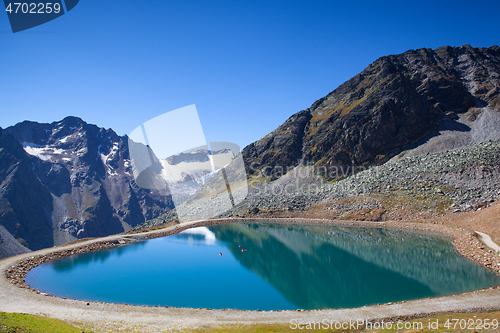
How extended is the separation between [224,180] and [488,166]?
11039cm

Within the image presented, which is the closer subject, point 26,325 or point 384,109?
point 26,325

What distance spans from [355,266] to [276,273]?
1097 cm

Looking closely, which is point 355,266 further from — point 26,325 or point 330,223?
point 26,325

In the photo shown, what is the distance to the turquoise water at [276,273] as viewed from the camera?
26.0m

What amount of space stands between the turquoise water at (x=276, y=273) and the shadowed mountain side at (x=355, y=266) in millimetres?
Answer: 98

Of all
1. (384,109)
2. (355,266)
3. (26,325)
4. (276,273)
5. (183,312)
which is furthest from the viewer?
(384,109)

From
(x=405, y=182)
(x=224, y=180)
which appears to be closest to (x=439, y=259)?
(x=405, y=182)

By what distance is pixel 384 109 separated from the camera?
359 ft

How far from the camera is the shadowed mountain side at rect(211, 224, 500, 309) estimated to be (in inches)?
1027

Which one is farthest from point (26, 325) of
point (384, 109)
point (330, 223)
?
point (384, 109)

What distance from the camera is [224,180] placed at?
145 metres

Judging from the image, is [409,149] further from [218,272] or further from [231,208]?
[218,272]

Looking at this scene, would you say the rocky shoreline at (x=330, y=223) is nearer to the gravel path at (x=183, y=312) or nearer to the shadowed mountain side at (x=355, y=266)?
the shadowed mountain side at (x=355, y=266)

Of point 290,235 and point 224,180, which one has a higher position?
point 224,180
